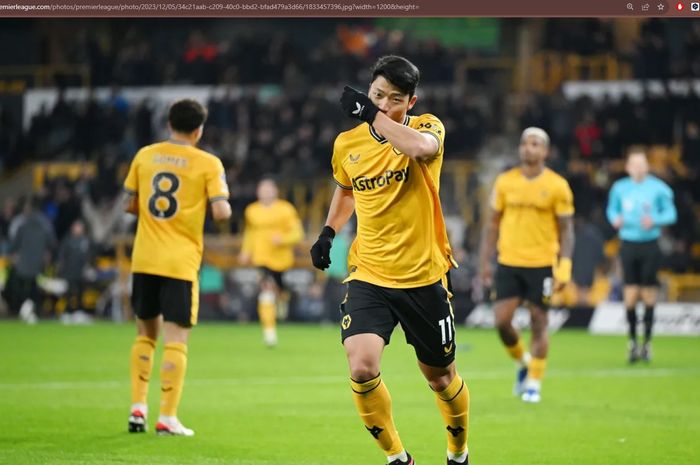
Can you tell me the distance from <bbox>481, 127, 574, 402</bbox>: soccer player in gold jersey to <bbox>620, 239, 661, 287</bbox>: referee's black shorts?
467 cm

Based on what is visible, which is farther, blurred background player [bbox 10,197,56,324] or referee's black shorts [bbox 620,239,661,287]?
blurred background player [bbox 10,197,56,324]

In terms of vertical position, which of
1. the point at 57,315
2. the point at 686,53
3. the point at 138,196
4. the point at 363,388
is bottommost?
the point at 57,315

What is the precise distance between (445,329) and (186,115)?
10.9ft

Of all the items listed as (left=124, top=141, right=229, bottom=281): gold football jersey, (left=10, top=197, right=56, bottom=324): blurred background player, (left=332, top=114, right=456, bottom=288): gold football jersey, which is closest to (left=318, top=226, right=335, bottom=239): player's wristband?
(left=332, top=114, right=456, bottom=288): gold football jersey

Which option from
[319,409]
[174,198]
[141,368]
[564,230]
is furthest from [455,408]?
[564,230]

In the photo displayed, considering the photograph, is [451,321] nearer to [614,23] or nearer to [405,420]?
[405,420]

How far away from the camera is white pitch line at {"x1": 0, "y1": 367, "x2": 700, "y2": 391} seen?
13.2 metres

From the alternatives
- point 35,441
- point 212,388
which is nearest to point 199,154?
point 35,441

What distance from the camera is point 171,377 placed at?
950 centimetres

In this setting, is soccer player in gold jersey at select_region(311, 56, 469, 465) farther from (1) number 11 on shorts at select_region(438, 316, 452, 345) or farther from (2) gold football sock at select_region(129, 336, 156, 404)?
(2) gold football sock at select_region(129, 336, 156, 404)

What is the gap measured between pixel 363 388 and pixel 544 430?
3.44m

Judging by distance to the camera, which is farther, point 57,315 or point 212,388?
point 57,315

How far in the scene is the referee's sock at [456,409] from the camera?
756 centimetres

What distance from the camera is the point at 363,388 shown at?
7168 millimetres
